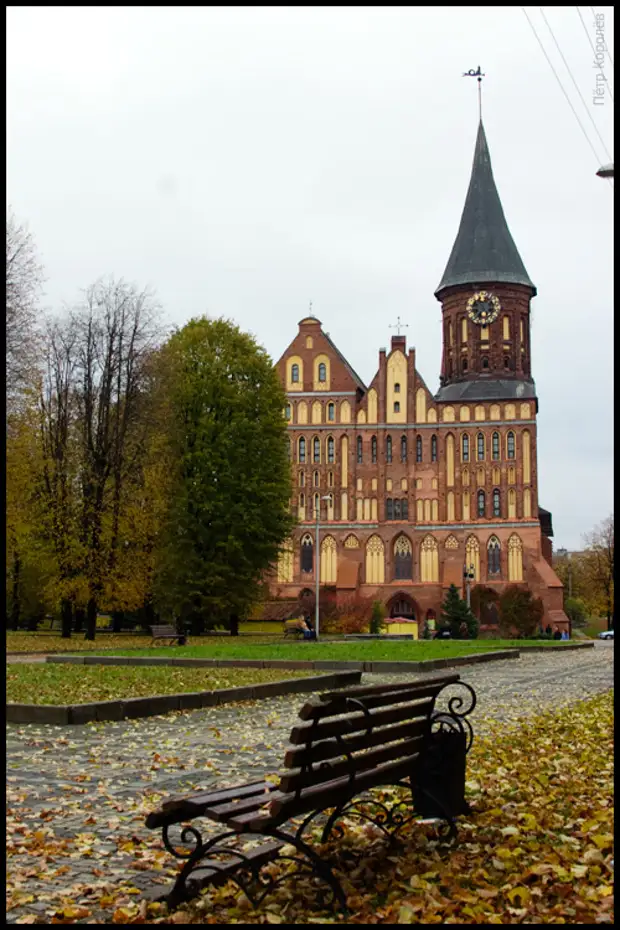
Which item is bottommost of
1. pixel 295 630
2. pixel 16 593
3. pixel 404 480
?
pixel 295 630

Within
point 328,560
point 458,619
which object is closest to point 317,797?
point 458,619

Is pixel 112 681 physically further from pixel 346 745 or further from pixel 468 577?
pixel 468 577

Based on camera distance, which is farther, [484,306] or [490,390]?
[484,306]

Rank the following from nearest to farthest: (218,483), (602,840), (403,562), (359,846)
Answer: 1. (602,840)
2. (359,846)
3. (218,483)
4. (403,562)

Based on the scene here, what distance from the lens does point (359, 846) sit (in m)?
6.78

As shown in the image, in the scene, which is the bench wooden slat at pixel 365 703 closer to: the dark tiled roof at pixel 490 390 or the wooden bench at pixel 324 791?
the wooden bench at pixel 324 791

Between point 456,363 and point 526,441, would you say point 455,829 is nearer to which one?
point 526,441

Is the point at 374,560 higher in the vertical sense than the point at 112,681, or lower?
higher

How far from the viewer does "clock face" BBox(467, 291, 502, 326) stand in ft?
269

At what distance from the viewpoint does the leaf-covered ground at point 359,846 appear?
5.47m

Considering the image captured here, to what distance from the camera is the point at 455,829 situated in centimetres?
684

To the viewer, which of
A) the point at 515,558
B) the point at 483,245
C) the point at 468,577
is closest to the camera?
the point at 468,577

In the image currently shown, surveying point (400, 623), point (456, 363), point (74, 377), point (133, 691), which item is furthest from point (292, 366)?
point (133, 691)

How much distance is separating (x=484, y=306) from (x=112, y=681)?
68.4m
